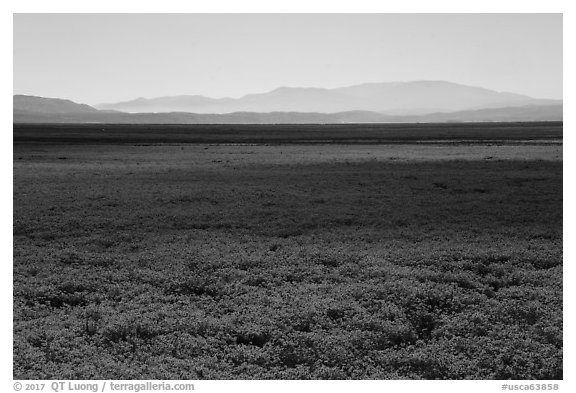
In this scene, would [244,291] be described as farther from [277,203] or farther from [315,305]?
[277,203]

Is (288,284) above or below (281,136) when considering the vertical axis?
below

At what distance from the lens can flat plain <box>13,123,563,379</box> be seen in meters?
9.15

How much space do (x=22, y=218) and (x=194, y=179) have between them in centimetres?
1179

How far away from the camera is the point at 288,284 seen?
1255cm

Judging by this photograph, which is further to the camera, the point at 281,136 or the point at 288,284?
the point at 281,136

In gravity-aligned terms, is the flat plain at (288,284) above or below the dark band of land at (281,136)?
below

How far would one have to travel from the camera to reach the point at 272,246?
1588 cm

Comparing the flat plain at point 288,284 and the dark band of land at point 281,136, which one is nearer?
the flat plain at point 288,284

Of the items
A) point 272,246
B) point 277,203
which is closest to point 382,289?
point 272,246

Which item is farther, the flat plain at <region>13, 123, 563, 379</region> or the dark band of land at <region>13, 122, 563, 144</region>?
the dark band of land at <region>13, 122, 563, 144</region>

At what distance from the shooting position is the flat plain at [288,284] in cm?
915

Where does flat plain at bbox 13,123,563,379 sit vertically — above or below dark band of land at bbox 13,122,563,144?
below
